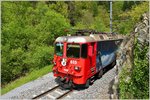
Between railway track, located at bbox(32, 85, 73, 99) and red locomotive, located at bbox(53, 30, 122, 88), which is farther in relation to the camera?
red locomotive, located at bbox(53, 30, 122, 88)

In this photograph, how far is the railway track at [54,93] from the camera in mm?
13591

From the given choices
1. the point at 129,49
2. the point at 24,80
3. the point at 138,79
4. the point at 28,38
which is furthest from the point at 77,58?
the point at 28,38

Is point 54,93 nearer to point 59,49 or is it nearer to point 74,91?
point 74,91

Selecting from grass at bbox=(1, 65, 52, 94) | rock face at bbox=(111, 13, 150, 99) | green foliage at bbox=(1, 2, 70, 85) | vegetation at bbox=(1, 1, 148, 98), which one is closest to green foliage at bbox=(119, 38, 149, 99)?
rock face at bbox=(111, 13, 150, 99)

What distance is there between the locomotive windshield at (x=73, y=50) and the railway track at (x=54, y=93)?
1.89 metres

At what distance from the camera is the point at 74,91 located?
14.5m

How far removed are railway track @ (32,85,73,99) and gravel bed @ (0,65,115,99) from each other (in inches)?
11.9

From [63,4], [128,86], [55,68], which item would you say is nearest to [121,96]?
[128,86]

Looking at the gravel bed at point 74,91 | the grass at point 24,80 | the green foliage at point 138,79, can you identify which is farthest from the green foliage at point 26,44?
the green foliage at point 138,79

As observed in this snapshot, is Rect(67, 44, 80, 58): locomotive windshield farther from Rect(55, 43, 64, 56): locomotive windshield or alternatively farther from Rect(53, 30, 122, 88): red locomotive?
Rect(55, 43, 64, 56): locomotive windshield

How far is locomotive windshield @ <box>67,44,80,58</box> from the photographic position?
14.0 meters

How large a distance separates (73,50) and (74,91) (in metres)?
2.18

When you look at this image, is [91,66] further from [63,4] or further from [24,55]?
[63,4]

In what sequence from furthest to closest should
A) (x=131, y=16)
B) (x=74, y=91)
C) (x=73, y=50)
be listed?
(x=131, y=16) < (x=74, y=91) < (x=73, y=50)
